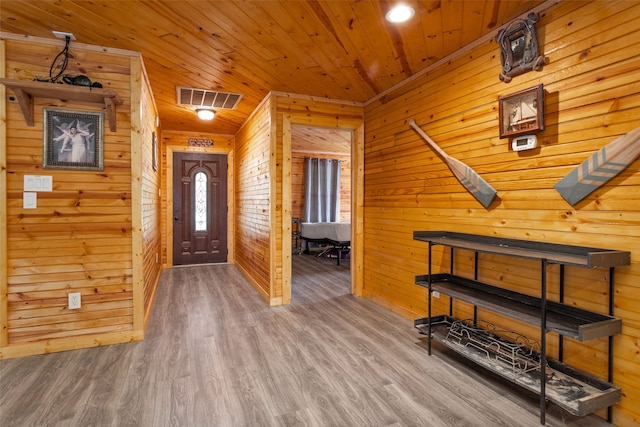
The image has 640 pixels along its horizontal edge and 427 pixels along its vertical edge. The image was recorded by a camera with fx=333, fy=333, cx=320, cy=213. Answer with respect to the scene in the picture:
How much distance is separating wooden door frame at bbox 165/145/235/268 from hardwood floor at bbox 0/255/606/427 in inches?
115

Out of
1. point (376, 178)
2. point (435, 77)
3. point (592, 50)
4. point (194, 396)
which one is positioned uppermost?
point (435, 77)

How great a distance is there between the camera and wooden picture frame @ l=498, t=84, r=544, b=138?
2.17 metres

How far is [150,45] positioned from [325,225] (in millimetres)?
5122

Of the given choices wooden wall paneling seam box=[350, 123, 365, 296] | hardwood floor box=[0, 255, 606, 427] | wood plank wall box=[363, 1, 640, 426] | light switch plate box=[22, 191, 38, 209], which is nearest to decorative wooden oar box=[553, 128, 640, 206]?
wood plank wall box=[363, 1, 640, 426]

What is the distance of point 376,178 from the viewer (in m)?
4.06

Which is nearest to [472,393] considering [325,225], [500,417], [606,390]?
[500,417]

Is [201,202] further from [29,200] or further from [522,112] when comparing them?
[522,112]

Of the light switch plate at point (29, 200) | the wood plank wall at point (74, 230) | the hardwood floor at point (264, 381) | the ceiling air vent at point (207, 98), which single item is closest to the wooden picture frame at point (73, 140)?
the wood plank wall at point (74, 230)

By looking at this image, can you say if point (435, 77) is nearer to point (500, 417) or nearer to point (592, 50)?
point (592, 50)

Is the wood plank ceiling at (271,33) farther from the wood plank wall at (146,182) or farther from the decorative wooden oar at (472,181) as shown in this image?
the decorative wooden oar at (472,181)

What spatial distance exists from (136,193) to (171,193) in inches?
133

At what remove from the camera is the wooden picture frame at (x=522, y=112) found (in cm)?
217

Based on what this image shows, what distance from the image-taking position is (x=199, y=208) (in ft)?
20.6

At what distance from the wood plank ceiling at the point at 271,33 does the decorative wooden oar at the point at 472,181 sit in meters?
0.96
